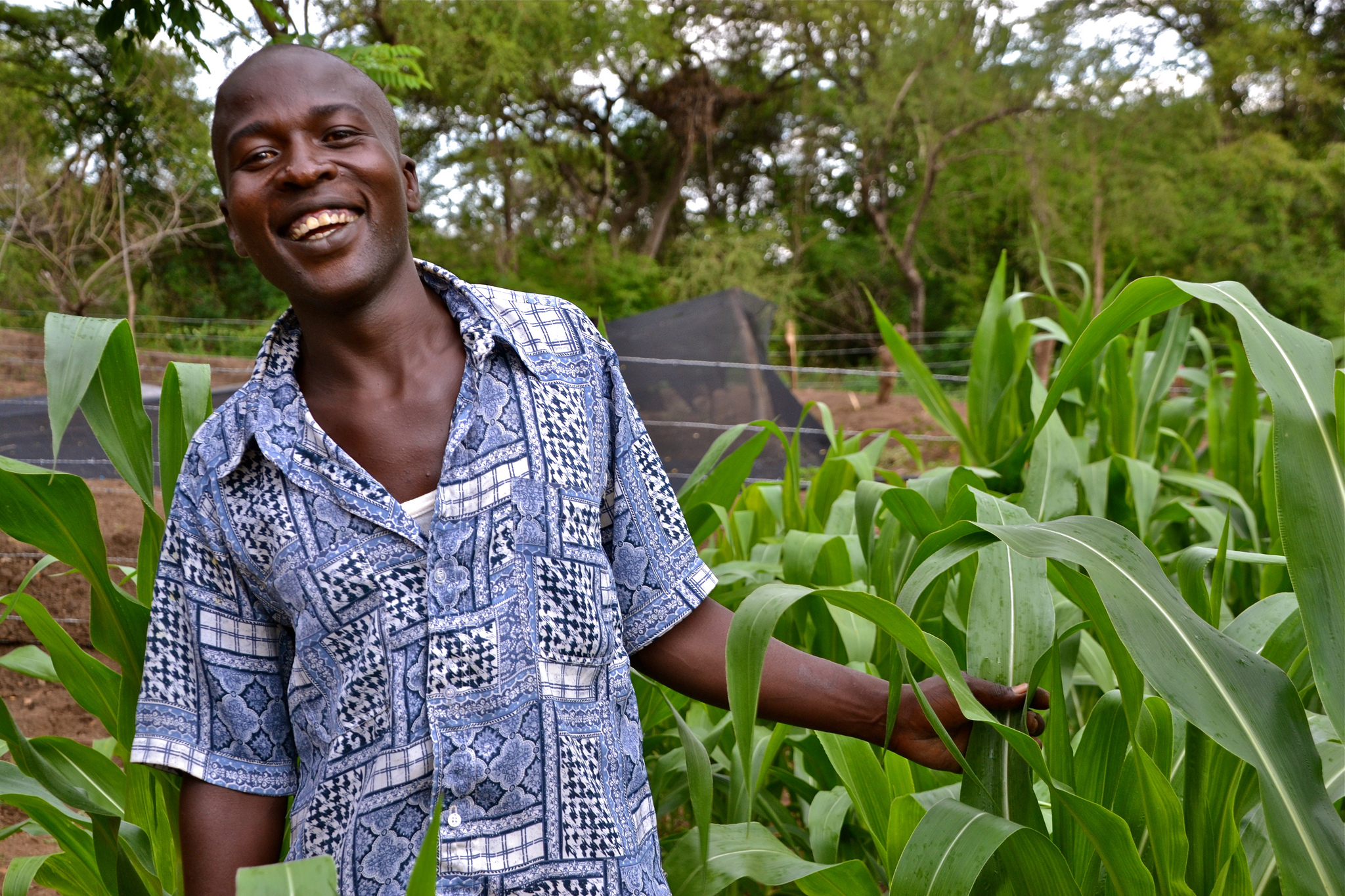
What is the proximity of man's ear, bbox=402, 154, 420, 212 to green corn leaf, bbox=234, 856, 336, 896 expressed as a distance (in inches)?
19.4

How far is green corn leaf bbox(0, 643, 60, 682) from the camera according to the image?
1.12 meters

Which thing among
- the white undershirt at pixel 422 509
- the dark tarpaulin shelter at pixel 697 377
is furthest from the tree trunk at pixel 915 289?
the white undershirt at pixel 422 509

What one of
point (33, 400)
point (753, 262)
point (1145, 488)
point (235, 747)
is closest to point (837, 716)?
point (235, 747)

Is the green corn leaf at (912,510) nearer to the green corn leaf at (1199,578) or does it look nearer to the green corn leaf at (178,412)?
the green corn leaf at (1199,578)

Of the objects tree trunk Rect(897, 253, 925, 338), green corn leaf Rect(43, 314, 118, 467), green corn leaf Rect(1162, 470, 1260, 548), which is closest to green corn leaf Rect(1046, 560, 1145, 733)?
green corn leaf Rect(43, 314, 118, 467)

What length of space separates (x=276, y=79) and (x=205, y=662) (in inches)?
16.4

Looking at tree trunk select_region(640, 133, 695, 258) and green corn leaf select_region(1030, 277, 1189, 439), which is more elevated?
tree trunk select_region(640, 133, 695, 258)

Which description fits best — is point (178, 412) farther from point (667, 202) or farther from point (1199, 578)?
point (667, 202)

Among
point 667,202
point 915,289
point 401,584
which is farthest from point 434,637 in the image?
point 667,202

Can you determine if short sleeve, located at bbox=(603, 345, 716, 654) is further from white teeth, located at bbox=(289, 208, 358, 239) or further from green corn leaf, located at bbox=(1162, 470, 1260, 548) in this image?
green corn leaf, located at bbox=(1162, 470, 1260, 548)

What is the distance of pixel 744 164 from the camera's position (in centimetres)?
1333

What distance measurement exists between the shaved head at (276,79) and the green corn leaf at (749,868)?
24.7 inches

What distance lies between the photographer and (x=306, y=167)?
2.41 ft

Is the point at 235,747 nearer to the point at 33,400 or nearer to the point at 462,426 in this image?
the point at 462,426
